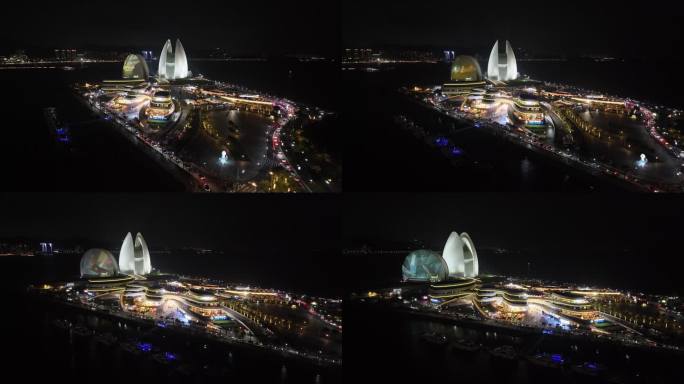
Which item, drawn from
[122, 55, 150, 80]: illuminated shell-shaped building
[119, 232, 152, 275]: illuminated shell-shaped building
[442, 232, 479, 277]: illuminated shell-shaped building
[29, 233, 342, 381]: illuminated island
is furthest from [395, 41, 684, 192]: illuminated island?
[119, 232, 152, 275]: illuminated shell-shaped building

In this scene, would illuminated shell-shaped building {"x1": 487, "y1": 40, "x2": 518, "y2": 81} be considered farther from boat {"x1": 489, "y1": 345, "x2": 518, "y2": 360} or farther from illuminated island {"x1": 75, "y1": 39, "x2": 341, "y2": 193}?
boat {"x1": 489, "y1": 345, "x2": 518, "y2": 360}

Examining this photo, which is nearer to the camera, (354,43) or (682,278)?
(354,43)

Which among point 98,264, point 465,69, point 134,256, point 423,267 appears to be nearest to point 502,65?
point 465,69

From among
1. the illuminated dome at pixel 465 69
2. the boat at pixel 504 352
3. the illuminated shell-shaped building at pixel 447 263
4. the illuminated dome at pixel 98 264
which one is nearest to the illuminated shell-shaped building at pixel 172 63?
the illuminated dome at pixel 98 264

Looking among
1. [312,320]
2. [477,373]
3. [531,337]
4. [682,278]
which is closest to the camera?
[477,373]

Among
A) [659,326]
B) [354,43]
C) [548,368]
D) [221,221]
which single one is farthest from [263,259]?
[659,326]

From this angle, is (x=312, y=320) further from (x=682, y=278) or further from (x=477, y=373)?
(x=682, y=278)
